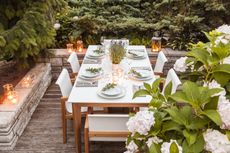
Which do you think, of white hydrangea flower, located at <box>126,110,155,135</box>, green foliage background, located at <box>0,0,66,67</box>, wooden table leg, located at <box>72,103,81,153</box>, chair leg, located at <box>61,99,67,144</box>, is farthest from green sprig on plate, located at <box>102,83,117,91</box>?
white hydrangea flower, located at <box>126,110,155,135</box>

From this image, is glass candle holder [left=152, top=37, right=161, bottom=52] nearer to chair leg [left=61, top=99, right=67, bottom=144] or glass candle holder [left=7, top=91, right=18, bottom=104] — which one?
chair leg [left=61, top=99, right=67, bottom=144]

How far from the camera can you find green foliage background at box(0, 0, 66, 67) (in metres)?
3.89

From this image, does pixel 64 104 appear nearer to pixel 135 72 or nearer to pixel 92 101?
pixel 92 101

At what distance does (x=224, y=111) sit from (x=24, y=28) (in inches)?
135

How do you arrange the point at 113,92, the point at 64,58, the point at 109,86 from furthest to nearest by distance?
1. the point at 64,58
2. the point at 109,86
3. the point at 113,92

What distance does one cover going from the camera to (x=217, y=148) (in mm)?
1186

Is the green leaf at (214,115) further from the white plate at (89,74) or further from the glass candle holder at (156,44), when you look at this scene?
the glass candle holder at (156,44)

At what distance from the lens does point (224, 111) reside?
3.94ft

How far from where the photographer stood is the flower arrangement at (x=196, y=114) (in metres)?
1.23

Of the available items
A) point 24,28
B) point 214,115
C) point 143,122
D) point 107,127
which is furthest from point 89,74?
point 214,115

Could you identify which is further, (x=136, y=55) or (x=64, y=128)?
(x=136, y=55)

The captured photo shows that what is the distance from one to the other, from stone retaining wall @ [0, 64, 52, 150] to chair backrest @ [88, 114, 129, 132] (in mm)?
1119

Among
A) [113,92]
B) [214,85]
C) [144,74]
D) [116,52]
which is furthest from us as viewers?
[116,52]

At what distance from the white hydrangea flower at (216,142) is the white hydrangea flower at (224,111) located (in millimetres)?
47
